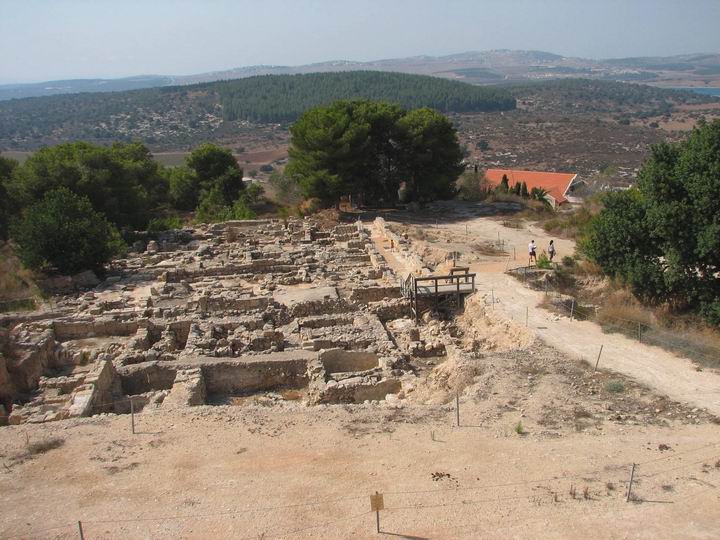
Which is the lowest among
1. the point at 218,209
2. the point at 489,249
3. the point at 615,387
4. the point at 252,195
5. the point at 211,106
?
the point at 489,249

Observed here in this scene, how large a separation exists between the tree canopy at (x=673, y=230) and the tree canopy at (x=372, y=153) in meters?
18.2

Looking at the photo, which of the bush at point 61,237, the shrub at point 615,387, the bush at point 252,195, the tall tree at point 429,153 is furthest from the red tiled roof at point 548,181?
the shrub at point 615,387

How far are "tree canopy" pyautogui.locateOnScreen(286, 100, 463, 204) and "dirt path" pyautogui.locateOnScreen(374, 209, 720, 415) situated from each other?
11.3 metres

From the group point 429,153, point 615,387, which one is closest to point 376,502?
point 615,387

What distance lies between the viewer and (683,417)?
11039 mm

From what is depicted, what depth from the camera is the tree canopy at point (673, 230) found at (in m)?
15.4

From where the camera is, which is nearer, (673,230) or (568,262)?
(673,230)

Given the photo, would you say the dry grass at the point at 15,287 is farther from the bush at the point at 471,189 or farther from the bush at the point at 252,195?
the bush at the point at 471,189

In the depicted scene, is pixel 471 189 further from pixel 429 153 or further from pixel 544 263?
pixel 544 263

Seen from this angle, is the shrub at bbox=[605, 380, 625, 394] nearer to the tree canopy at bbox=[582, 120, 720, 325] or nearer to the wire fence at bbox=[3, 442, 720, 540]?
the wire fence at bbox=[3, 442, 720, 540]

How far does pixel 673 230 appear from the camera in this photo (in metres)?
15.9

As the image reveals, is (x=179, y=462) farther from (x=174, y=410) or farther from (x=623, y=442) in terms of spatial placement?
(x=623, y=442)

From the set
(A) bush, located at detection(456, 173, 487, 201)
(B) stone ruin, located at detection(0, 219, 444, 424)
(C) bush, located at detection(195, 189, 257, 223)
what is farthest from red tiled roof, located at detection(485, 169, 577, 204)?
(B) stone ruin, located at detection(0, 219, 444, 424)

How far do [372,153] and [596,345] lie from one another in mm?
23646
